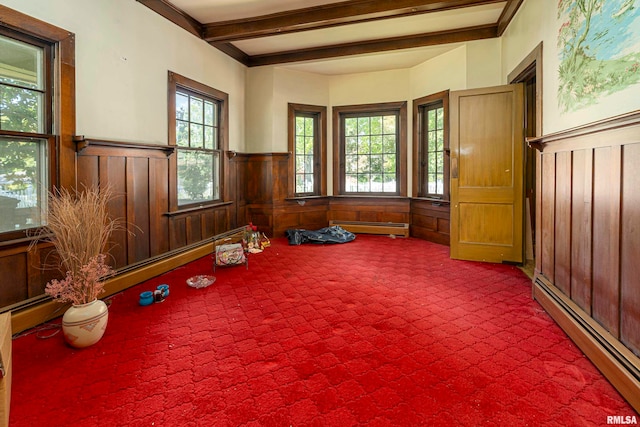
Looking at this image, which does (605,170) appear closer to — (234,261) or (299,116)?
(234,261)

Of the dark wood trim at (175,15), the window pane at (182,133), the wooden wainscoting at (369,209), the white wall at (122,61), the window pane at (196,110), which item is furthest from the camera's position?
the wooden wainscoting at (369,209)

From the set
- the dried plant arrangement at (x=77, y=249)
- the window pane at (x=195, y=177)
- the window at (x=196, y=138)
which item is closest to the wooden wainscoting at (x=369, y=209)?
the window at (x=196, y=138)

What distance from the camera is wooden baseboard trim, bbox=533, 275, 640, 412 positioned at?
167 centimetres

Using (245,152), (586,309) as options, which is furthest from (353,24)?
(586,309)

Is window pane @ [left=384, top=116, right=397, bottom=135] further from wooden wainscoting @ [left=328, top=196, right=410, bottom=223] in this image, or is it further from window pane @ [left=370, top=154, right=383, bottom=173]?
wooden wainscoting @ [left=328, top=196, right=410, bottom=223]

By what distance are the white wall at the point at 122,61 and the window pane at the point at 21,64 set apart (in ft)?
0.83

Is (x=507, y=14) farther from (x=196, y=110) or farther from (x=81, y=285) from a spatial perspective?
(x=81, y=285)

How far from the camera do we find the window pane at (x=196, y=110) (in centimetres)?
448

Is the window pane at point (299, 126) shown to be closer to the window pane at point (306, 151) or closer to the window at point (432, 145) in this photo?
the window pane at point (306, 151)

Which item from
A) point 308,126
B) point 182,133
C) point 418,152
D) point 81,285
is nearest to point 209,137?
point 182,133

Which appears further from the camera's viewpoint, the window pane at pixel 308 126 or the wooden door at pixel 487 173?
the window pane at pixel 308 126

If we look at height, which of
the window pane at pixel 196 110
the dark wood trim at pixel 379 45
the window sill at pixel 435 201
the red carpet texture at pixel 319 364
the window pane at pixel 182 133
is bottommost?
the red carpet texture at pixel 319 364

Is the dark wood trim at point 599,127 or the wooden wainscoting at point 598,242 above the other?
the dark wood trim at point 599,127

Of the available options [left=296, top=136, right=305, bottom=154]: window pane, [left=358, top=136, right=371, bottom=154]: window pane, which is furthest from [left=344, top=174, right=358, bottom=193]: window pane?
[left=296, top=136, right=305, bottom=154]: window pane
